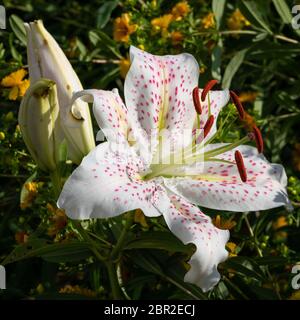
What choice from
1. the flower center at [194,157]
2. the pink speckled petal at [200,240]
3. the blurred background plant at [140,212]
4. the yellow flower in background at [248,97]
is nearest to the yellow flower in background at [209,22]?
the blurred background plant at [140,212]

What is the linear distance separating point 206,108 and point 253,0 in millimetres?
688

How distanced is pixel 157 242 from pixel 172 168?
7.0 inches

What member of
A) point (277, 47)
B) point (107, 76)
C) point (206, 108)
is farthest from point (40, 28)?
point (277, 47)

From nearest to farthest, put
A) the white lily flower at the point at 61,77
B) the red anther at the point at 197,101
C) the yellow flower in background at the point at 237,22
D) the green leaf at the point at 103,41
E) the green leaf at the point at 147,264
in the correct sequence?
the white lily flower at the point at 61,77 < the red anther at the point at 197,101 < the green leaf at the point at 147,264 < the green leaf at the point at 103,41 < the yellow flower in background at the point at 237,22

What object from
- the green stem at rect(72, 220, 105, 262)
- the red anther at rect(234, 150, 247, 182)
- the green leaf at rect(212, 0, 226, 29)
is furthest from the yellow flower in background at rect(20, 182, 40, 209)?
the green leaf at rect(212, 0, 226, 29)

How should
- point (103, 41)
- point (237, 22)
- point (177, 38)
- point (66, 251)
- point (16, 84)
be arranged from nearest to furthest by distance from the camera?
point (66, 251) < point (16, 84) < point (177, 38) < point (103, 41) < point (237, 22)

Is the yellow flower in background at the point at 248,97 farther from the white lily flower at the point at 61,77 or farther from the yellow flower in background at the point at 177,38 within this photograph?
the white lily flower at the point at 61,77

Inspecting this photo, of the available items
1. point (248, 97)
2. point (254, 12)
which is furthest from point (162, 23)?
point (248, 97)

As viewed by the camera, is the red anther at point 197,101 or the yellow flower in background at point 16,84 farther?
the yellow flower in background at point 16,84

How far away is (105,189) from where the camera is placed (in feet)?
4.82

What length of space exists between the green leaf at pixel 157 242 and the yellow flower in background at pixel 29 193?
0.34 meters

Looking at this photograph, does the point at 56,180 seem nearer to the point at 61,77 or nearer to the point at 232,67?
the point at 61,77

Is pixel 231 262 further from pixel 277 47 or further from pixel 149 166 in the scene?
pixel 277 47

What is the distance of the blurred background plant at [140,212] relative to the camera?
1.76 m
